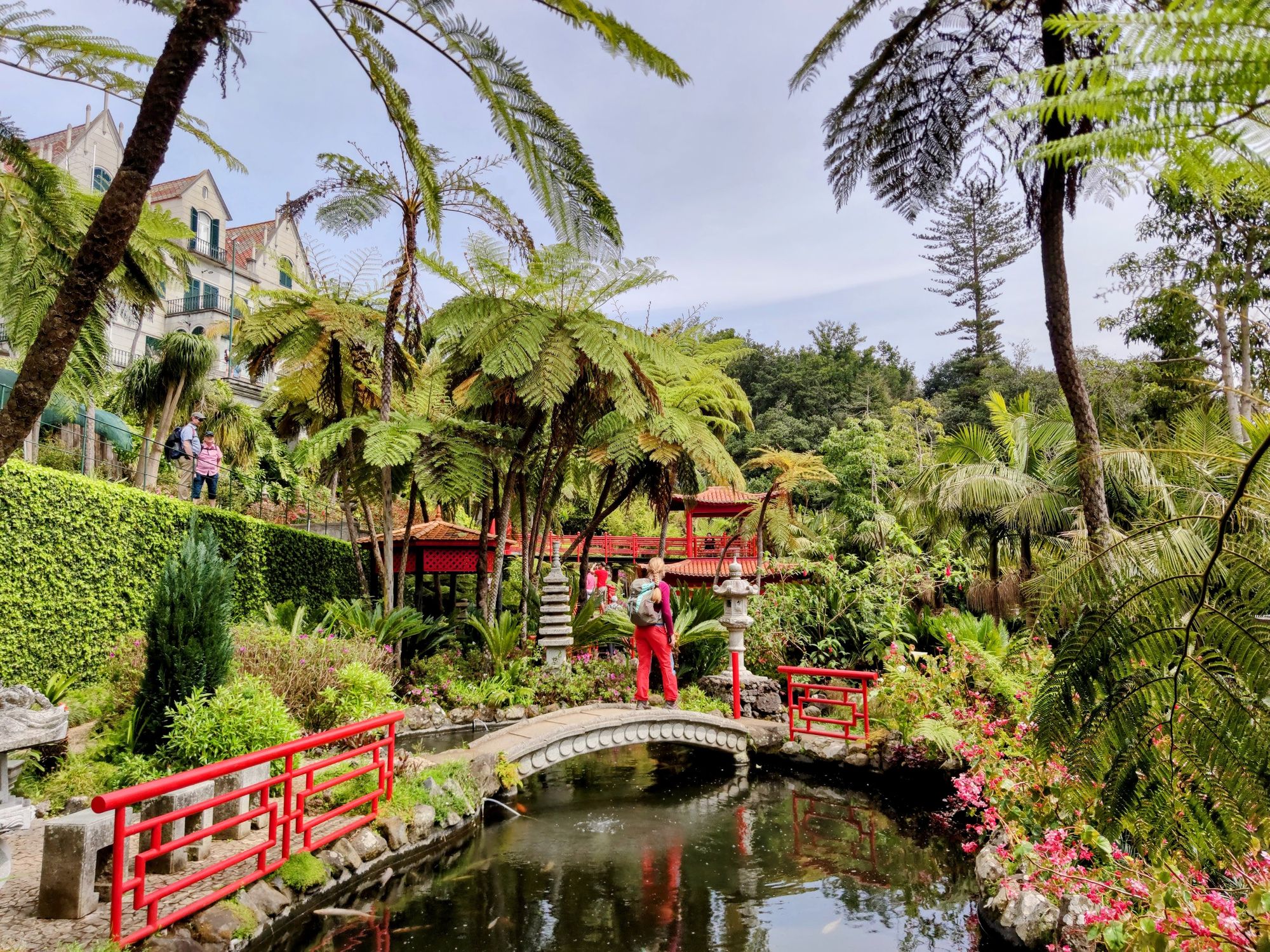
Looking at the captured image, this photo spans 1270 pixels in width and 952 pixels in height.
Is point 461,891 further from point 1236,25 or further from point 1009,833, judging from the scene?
point 1236,25

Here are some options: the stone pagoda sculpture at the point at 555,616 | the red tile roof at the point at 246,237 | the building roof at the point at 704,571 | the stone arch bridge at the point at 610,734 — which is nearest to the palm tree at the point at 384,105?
the stone arch bridge at the point at 610,734

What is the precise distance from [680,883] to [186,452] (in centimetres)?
986

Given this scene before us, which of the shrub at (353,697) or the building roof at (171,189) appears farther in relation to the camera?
the building roof at (171,189)

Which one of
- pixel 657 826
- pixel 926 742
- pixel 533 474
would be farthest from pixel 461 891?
pixel 533 474

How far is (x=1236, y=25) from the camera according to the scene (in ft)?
2.89

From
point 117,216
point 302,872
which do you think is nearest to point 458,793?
point 302,872

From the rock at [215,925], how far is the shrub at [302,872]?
1.95 feet

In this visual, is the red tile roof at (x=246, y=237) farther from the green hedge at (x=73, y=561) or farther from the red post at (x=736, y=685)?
the red post at (x=736, y=685)

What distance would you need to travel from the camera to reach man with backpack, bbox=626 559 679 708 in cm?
819

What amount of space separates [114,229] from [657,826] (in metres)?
6.27

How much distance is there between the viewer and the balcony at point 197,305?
24.3 meters

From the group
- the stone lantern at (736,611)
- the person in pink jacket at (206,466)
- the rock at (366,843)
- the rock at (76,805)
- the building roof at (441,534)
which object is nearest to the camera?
the rock at (76,805)

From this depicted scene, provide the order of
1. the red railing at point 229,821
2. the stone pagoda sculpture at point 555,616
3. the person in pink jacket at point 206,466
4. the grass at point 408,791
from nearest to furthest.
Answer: the red railing at point 229,821, the grass at point 408,791, the stone pagoda sculpture at point 555,616, the person in pink jacket at point 206,466

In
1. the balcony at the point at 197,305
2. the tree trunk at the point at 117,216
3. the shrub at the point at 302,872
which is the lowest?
the shrub at the point at 302,872
